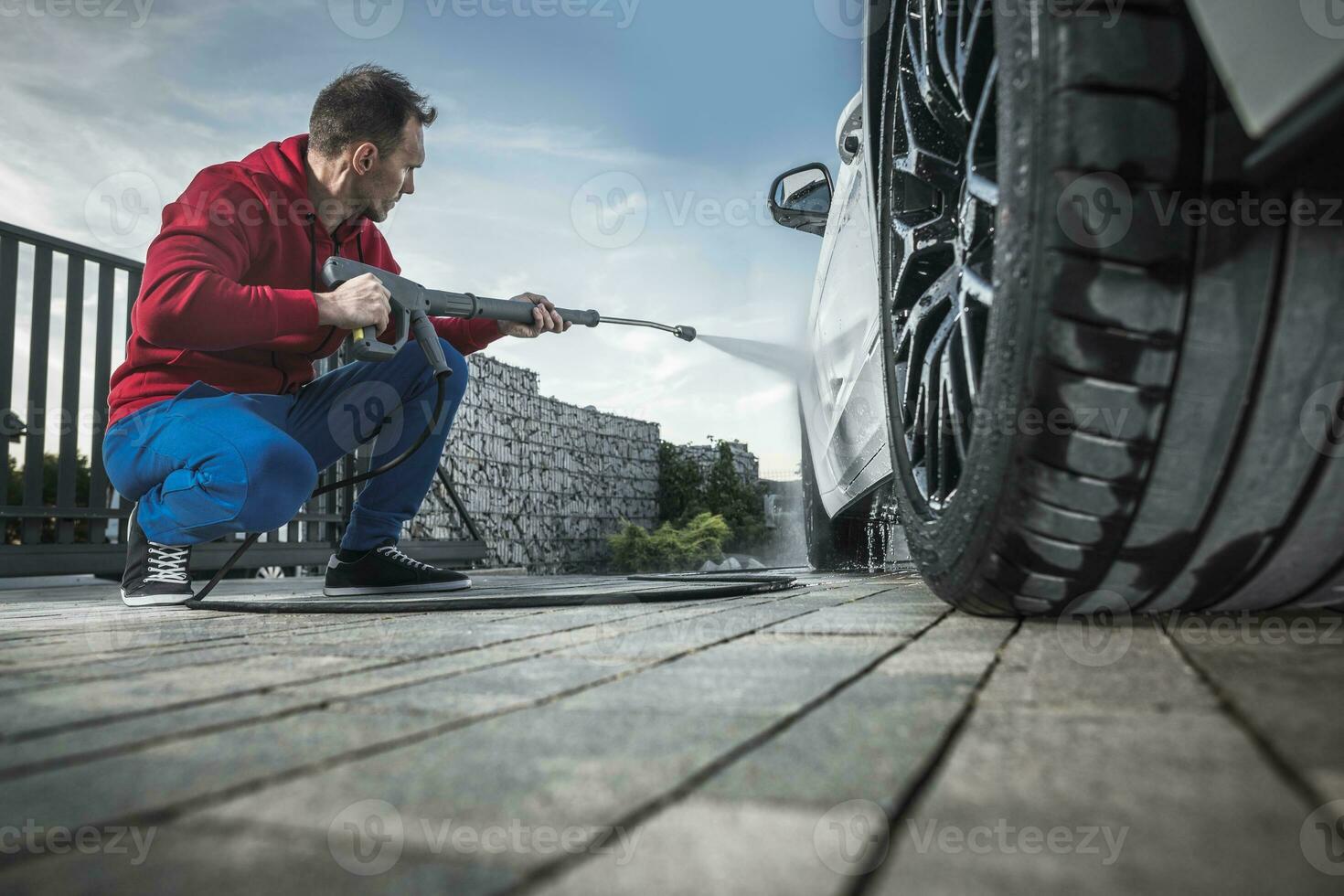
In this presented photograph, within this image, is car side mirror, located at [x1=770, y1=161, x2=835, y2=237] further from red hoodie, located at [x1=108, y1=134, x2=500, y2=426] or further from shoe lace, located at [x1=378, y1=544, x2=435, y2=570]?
shoe lace, located at [x1=378, y1=544, x2=435, y2=570]

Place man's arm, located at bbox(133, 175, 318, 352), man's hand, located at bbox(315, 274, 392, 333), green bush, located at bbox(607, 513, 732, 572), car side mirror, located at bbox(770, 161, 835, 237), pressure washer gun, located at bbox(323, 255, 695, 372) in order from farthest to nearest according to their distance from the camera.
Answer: green bush, located at bbox(607, 513, 732, 572), car side mirror, located at bbox(770, 161, 835, 237), pressure washer gun, located at bbox(323, 255, 695, 372), man's hand, located at bbox(315, 274, 392, 333), man's arm, located at bbox(133, 175, 318, 352)

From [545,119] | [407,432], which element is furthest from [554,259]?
[407,432]

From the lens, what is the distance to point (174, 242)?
92.1 inches

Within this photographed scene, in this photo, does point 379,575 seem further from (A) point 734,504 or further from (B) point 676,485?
(A) point 734,504

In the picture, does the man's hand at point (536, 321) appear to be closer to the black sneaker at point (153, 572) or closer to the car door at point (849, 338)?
the car door at point (849, 338)

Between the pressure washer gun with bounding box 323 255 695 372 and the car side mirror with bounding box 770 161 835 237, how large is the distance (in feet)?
3.47

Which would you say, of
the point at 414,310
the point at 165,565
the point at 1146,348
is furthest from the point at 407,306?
the point at 1146,348

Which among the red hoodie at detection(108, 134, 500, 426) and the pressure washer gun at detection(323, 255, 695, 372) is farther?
the pressure washer gun at detection(323, 255, 695, 372)

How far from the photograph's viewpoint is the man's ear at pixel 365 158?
8.80ft

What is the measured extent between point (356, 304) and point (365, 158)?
1.94ft

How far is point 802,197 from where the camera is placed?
345 cm

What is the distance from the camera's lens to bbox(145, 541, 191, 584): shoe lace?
8.41ft

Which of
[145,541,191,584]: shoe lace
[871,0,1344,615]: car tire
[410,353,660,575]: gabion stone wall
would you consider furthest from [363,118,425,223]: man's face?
[410,353,660,575]: gabion stone wall

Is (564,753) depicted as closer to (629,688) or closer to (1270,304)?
(629,688)
